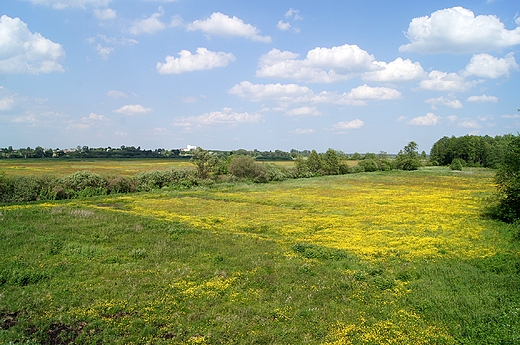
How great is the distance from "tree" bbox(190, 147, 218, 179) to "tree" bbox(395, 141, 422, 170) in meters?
66.2

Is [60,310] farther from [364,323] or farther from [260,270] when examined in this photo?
[364,323]

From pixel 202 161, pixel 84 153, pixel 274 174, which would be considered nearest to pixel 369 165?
pixel 274 174

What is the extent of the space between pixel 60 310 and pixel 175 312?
364cm

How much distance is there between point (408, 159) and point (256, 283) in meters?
99.2

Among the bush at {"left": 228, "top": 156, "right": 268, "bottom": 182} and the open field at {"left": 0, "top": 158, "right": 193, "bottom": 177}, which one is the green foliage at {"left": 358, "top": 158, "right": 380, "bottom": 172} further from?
the open field at {"left": 0, "top": 158, "right": 193, "bottom": 177}

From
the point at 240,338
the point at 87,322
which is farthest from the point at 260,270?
the point at 87,322

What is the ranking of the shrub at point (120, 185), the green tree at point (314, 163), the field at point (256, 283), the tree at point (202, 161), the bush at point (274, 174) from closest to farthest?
A: the field at point (256, 283) → the shrub at point (120, 185) → the tree at point (202, 161) → the bush at point (274, 174) → the green tree at point (314, 163)

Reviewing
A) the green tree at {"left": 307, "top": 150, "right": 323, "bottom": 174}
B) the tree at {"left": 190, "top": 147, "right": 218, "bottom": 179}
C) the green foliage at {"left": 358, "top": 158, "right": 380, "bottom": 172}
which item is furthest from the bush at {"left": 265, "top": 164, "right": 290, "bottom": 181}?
the green foliage at {"left": 358, "top": 158, "right": 380, "bottom": 172}

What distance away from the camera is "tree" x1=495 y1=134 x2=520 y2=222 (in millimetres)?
24281

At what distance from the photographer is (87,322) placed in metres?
9.46

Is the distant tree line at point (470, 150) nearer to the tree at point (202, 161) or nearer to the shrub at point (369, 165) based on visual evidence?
the shrub at point (369, 165)

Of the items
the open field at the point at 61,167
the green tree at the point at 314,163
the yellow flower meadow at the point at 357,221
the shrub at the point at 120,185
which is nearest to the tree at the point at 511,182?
the yellow flower meadow at the point at 357,221

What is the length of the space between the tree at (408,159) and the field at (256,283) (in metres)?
81.3

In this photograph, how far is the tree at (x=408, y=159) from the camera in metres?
99.4
